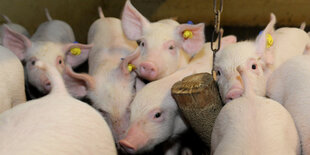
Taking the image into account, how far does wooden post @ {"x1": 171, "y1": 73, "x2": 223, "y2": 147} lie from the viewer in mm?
2176

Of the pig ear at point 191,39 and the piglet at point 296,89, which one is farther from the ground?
the pig ear at point 191,39

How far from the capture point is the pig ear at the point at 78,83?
2.84 meters

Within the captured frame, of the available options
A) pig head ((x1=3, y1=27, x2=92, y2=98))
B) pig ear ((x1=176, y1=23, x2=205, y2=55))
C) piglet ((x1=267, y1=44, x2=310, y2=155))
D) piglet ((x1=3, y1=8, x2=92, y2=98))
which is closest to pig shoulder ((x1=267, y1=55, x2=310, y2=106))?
piglet ((x1=267, y1=44, x2=310, y2=155))


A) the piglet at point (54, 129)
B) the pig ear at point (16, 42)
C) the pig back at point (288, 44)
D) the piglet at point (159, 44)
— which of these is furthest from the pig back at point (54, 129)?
the pig back at point (288, 44)

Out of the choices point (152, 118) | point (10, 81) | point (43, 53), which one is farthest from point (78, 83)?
point (152, 118)

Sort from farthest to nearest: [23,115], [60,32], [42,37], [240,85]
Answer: [60,32], [42,37], [240,85], [23,115]

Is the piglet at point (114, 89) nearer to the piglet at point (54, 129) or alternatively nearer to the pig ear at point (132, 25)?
the pig ear at point (132, 25)

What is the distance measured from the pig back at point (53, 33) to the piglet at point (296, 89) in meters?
2.50

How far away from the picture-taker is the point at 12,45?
3.44 m

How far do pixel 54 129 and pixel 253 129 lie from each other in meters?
1.05

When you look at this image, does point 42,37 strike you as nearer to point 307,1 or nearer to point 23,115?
point 23,115

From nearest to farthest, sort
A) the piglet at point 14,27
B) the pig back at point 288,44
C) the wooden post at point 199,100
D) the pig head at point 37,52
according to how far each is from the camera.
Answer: the wooden post at point 199,100 < the pig back at point 288,44 < the pig head at point 37,52 < the piglet at point 14,27

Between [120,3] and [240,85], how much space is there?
4.00 metres

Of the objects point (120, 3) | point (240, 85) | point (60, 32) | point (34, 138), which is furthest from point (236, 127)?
point (120, 3)
